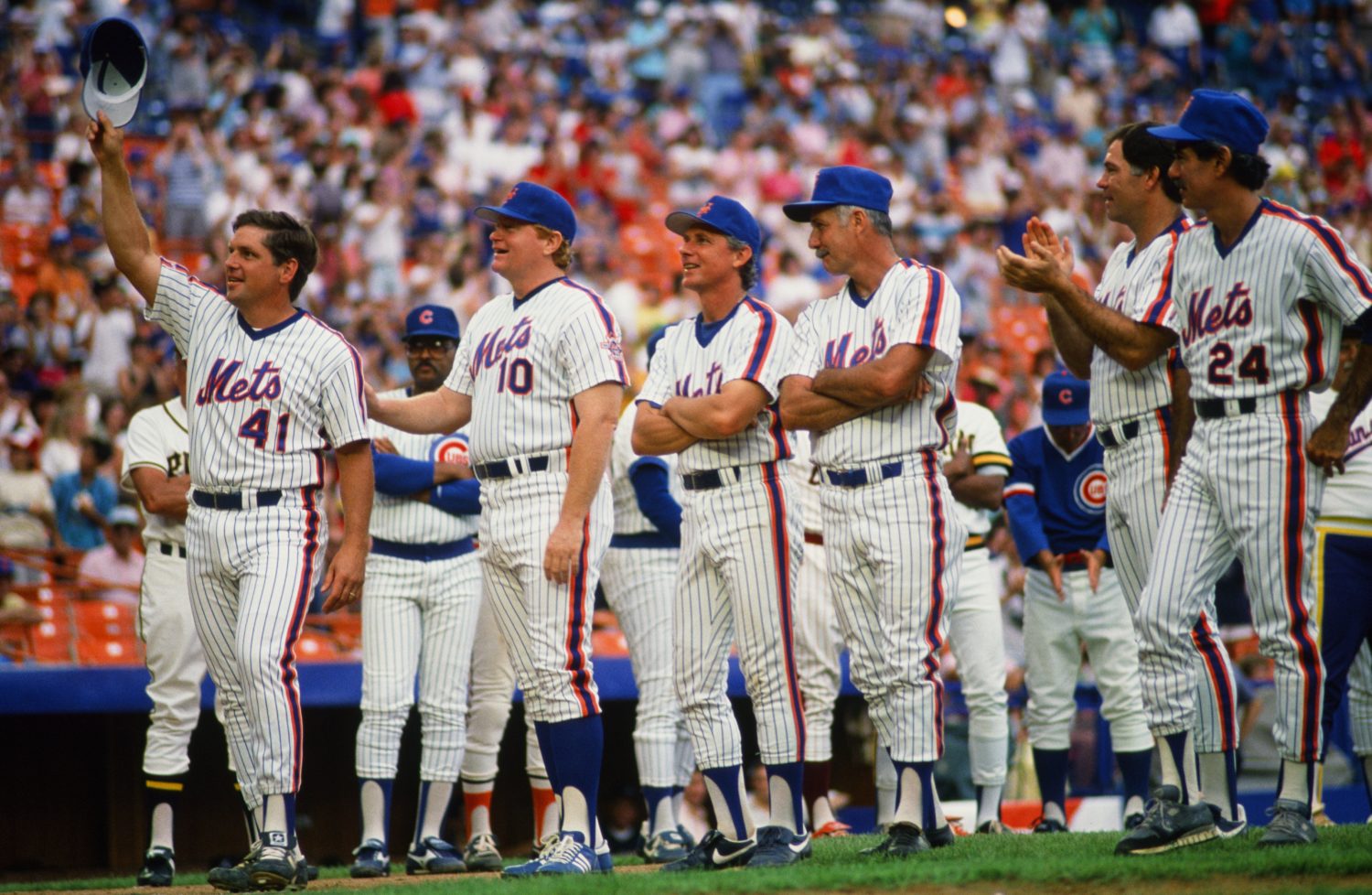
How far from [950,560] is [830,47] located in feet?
54.5

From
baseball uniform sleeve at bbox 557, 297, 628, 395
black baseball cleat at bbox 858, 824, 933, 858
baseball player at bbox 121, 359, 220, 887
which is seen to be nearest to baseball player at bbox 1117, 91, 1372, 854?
black baseball cleat at bbox 858, 824, 933, 858

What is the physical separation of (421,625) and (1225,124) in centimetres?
386

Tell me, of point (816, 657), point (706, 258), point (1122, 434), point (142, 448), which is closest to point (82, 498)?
point (142, 448)

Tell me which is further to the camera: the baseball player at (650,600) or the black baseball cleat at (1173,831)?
the baseball player at (650,600)

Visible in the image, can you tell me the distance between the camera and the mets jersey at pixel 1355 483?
20.5ft

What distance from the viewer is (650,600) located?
22.4 ft

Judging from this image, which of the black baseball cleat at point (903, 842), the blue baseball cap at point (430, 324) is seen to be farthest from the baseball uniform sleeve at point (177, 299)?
the black baseball cleat at point (903, 842)

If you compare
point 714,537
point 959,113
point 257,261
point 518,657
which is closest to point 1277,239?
point 714,537

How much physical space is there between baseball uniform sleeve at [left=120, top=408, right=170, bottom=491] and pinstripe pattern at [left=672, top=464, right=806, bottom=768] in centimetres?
246

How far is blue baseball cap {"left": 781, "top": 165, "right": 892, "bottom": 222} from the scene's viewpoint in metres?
5.23

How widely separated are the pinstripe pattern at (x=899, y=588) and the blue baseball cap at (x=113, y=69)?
108 inches

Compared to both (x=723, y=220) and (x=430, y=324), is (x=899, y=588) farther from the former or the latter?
(x=430, y=324)

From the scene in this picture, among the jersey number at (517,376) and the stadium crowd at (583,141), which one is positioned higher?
the stadium crowd at (583,141)

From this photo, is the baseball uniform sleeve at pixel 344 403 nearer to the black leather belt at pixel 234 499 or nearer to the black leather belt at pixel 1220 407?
the black leather belt at pixel 234 499
